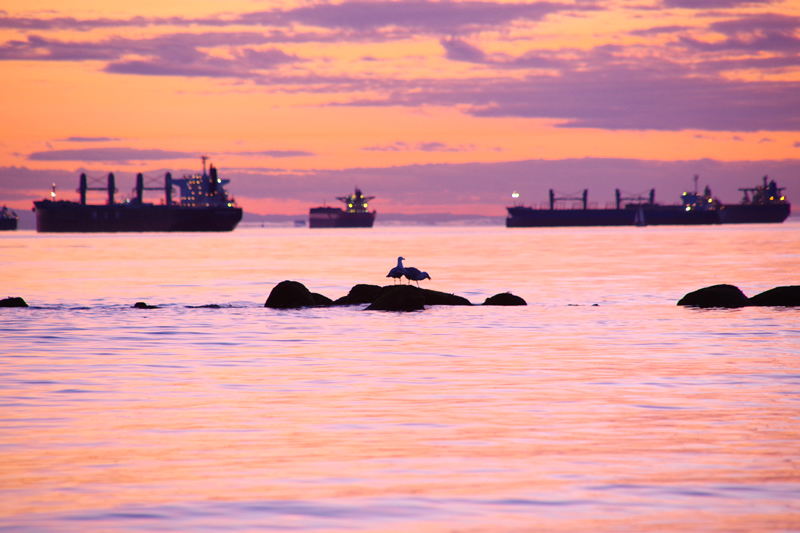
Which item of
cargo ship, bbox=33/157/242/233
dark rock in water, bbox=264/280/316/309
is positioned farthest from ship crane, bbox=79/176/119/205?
dark rock in water, bbox=264/280/316/309

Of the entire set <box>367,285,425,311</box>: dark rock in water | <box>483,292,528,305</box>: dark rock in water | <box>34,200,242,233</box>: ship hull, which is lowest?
<box>483,292,528,305</box>: dark rock in water

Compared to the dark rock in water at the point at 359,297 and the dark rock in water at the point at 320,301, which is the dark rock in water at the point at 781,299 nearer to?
the dark rock in water at the point at 359,297

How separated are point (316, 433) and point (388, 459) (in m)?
1.35

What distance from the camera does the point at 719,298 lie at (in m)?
25.1

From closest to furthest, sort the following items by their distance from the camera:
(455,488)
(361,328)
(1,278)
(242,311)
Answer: (455,488) < (361,328) < (242,311) < (1,278)

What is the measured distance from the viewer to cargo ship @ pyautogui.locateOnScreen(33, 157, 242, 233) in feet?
585

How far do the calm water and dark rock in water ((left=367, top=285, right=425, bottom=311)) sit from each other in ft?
8.60

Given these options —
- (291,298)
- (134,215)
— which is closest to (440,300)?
(291,298)

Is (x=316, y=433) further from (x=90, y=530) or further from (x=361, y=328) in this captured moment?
(x=361, y=328)

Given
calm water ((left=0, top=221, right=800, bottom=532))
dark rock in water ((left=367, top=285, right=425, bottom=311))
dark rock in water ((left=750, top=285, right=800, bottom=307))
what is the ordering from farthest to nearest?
dark rock in water ((left=750, top=285, right=800, bottom=307)) < dark rock in water ((left=367, top=285, right=425, bottom=311)) < calm water ((left=0, top=221, right=800, bottom=532))

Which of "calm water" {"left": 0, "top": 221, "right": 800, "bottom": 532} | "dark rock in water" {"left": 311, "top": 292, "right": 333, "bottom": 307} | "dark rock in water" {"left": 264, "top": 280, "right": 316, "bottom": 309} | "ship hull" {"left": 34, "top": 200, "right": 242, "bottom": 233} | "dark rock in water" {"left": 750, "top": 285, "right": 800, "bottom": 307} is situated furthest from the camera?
"ship hull" {"left": 34, "top": 200, "right": 242, "bottom": 233}

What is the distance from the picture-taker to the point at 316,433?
9070mm

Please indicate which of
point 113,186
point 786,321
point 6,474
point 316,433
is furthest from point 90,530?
point 113,186

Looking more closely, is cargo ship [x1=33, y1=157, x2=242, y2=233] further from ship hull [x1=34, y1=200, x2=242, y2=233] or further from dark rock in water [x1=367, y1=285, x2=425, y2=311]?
dark rock in water [x1=367, y1=285, x2=425, y2=311]
